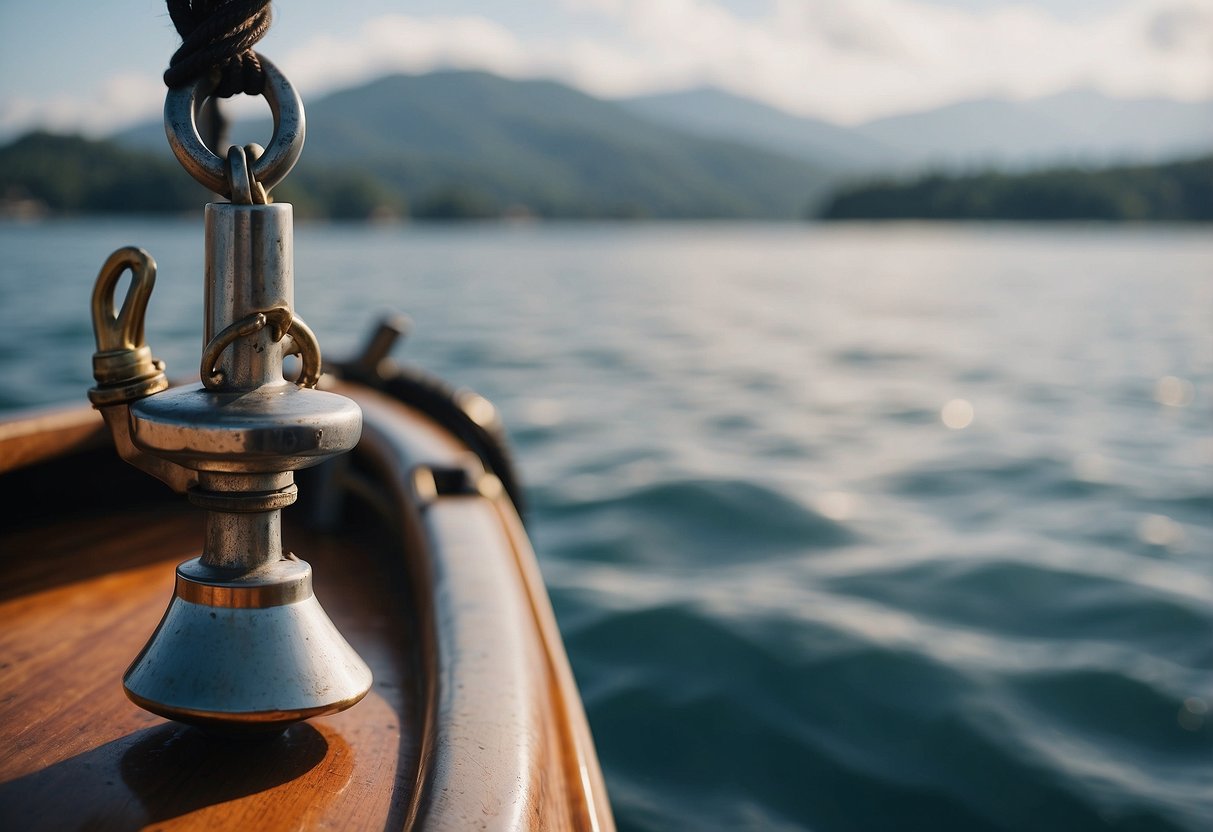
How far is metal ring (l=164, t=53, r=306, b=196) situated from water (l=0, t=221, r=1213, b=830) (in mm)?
2233

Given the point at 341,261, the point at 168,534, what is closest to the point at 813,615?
the point at 168,534

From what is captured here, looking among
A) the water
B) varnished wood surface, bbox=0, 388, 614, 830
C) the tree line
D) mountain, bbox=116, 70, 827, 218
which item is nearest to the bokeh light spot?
the water

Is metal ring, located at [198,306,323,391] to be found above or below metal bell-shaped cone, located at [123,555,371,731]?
above

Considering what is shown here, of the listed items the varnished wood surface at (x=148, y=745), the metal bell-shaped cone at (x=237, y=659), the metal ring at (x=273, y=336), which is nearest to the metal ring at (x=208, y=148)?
the metal ring at (x=273, y=336)

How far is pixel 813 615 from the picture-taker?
4.18 m

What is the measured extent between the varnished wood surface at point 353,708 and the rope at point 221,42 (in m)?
0.69

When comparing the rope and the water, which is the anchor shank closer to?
the rope

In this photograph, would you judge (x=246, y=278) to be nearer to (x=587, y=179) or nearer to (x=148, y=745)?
(x=148, y=745)

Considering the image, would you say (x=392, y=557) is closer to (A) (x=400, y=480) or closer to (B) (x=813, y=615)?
(A) (x=400, y=480)

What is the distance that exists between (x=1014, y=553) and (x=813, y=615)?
140cm

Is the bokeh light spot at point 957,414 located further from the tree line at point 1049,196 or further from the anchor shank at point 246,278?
the tree line at point 1049,196

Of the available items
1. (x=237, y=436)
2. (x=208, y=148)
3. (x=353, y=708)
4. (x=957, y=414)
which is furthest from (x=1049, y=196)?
(x=237, y=436)

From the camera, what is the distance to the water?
3.05m

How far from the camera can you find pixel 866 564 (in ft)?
16.0
